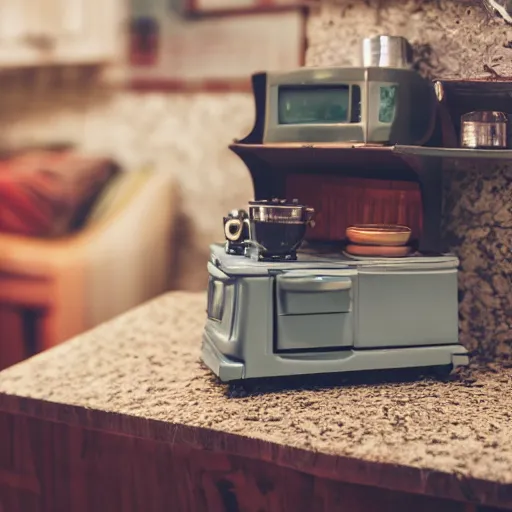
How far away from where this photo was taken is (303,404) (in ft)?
3.32

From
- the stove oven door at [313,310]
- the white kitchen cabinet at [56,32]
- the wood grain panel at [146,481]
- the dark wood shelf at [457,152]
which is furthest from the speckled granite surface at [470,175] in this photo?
the white kitchen cabinet at [56,32]

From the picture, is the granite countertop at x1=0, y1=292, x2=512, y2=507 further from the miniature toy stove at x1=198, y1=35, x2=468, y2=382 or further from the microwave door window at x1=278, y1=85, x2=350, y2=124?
the microwave door window at x1=278, y1=85, x2=350, y2=124

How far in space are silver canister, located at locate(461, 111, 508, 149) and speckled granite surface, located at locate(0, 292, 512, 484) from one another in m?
0.38

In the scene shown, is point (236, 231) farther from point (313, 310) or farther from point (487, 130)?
point (487, 130)

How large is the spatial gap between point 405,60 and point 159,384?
67 cm

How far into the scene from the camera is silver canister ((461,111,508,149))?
1060 mm

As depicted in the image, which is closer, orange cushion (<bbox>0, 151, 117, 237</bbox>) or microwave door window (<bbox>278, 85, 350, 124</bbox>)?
microwave door window (<bbox>278, 85, 350, 124</bbox>)

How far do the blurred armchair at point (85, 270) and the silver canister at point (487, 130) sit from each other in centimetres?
166

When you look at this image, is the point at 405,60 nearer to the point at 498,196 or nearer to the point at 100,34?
the point at 498,196

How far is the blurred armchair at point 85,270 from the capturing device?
240 cm

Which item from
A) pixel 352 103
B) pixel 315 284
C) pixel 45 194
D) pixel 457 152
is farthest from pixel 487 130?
pixel 45 194

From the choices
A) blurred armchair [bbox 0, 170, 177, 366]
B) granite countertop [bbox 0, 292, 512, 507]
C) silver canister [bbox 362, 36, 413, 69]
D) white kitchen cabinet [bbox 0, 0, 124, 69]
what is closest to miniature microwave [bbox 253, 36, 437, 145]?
silver canister [bbox 362, 36, 413, 69]

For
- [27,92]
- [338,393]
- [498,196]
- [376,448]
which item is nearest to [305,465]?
[376,448]

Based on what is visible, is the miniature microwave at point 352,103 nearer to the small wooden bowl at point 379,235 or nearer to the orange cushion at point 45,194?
the small wooden bowl at point 379,235
